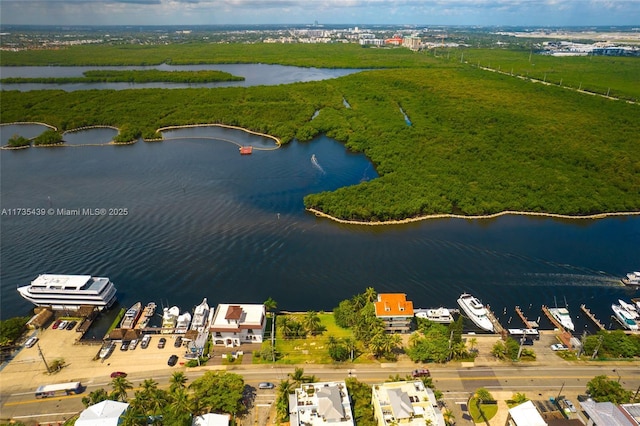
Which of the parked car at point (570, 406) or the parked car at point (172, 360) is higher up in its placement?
the parked car at point (570, 406)

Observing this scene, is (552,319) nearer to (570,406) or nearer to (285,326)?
(570,406)

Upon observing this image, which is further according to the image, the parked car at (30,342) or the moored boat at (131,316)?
the moored boat at (131,316)

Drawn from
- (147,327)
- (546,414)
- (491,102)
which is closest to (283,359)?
(147,327)

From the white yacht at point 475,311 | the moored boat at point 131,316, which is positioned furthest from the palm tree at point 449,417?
the moored boat at point 131,316

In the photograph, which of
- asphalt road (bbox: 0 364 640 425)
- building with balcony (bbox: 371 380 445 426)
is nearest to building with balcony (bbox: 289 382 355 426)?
building with balcony (bbox: 371 380 445 426)

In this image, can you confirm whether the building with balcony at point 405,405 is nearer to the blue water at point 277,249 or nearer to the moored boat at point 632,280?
the blue water at point 277,249

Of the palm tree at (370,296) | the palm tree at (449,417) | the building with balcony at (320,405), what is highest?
the building with balcony at (320,405)

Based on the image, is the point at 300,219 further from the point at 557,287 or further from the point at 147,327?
the point at 557,287
